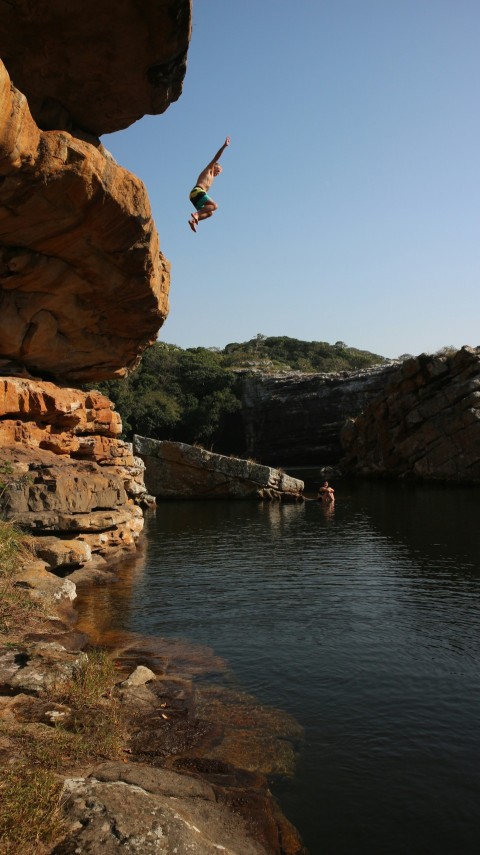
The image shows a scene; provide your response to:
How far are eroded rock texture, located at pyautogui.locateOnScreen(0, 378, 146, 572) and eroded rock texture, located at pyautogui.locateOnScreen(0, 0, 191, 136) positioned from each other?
22.5 feet

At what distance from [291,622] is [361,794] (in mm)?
6038

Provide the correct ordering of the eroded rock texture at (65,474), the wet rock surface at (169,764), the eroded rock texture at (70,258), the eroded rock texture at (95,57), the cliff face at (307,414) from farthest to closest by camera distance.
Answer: the cliff face at (307,414), the eroded rock texture at (65,474), the eroded rock texture at (95,57), the eroded rock texture at (70,258), the wet rock surface at (169,764)

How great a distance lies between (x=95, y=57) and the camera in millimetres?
12938

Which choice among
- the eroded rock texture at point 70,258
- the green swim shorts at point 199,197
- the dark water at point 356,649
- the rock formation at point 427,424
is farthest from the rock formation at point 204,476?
the green swim shorts at point 199,197

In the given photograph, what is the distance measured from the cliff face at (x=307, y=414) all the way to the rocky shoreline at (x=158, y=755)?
52.1 m

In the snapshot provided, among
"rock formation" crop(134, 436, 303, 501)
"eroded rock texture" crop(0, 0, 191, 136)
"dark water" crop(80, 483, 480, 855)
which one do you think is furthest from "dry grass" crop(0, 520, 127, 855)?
"rock formation" crop(134, 436, 303, 501)

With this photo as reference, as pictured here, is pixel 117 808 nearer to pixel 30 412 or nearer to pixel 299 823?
pixel 299 823

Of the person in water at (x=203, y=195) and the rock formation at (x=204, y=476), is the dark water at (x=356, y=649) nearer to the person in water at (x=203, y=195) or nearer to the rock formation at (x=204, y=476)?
the person in water at (x=203, y=195)

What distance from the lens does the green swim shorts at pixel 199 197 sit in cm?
1187

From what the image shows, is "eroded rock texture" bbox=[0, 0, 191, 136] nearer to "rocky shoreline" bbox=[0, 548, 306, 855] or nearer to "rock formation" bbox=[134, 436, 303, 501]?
"rocky shoreline" bbox=[0, 548, 306, 855]

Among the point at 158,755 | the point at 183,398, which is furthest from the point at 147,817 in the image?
the point at 183,398

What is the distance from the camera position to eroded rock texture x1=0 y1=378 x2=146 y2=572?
13.7m

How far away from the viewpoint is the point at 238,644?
10734 mm

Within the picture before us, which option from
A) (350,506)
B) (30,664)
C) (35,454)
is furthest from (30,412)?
(350,506)
